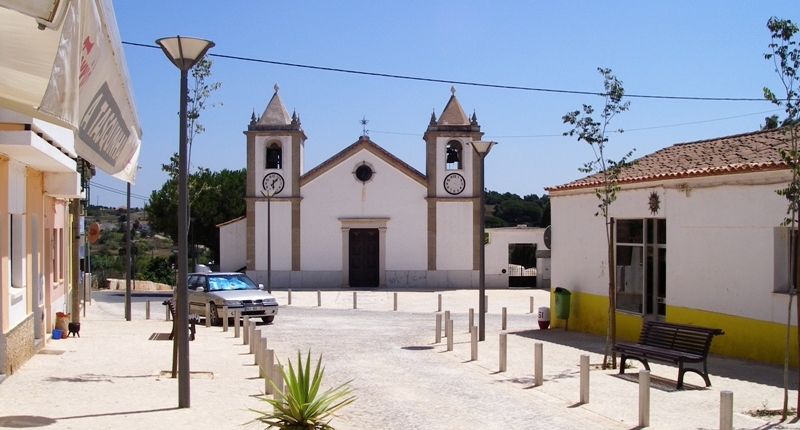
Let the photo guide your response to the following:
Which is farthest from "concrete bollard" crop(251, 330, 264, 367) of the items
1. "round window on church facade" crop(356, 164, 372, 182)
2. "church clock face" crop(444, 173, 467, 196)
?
"church clock face" crop(444, 173, 467, 196)

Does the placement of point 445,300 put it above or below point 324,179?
below

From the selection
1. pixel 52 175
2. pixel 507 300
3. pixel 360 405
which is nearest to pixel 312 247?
pixel 507 300

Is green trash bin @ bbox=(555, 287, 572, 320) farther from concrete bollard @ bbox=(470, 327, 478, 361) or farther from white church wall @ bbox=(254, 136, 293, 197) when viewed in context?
white church wall @ bbox=(254, 136, 293, 197)

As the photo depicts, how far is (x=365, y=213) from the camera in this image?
40.5 metres

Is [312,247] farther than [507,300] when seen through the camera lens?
Yes

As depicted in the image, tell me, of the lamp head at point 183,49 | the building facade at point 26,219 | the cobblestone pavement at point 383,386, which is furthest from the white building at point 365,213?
the lamp head at point 183,49

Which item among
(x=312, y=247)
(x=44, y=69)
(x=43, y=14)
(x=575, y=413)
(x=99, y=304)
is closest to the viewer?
(x=43, y=14)

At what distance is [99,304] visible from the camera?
31.2 meters

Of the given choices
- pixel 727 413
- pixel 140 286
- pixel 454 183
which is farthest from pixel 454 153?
pixel 727 413

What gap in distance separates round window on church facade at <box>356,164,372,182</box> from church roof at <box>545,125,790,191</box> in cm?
2014

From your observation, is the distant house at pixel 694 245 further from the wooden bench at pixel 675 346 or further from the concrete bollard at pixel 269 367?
the concrete bollard at pixel 269 367

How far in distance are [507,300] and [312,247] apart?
11.2 meters

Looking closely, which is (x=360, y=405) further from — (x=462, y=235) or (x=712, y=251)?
(x=462, y=235)

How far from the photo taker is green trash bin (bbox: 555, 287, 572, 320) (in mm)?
20141
